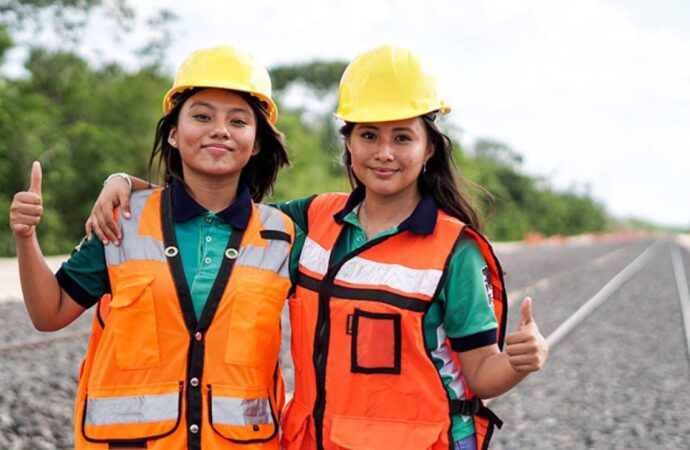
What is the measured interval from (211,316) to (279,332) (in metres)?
0.26

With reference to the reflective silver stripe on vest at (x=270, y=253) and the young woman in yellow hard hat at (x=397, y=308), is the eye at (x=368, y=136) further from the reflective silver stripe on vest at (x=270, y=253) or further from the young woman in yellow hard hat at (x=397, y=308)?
the reflective silver stripe on vest at (x=270, y=253)

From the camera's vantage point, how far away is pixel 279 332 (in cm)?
→ 234

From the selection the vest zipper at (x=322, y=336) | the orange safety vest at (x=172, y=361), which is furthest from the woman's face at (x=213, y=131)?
the vest zipper at (x=322, y=336)

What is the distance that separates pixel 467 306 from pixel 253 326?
0.62m

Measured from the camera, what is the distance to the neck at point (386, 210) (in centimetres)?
237

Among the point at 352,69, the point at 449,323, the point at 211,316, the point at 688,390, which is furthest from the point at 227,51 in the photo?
the point at 688,390

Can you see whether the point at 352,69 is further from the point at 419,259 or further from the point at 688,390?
the point at 688,390

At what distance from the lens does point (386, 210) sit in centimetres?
238

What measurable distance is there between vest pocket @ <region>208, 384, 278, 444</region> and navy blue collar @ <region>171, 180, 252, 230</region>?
0.50 meters

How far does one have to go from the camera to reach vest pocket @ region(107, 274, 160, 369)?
7.05 feet

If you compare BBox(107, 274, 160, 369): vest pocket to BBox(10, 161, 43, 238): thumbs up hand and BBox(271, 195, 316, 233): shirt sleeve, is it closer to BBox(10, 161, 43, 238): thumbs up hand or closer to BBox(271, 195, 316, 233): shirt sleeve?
BBox(10, 161, 43, 238): thumbs up hand

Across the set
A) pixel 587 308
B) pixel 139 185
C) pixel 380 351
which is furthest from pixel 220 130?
pixel 587 308

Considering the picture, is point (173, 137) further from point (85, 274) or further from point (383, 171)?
point (383, 171)

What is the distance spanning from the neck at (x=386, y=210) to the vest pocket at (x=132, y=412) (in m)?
0.75
